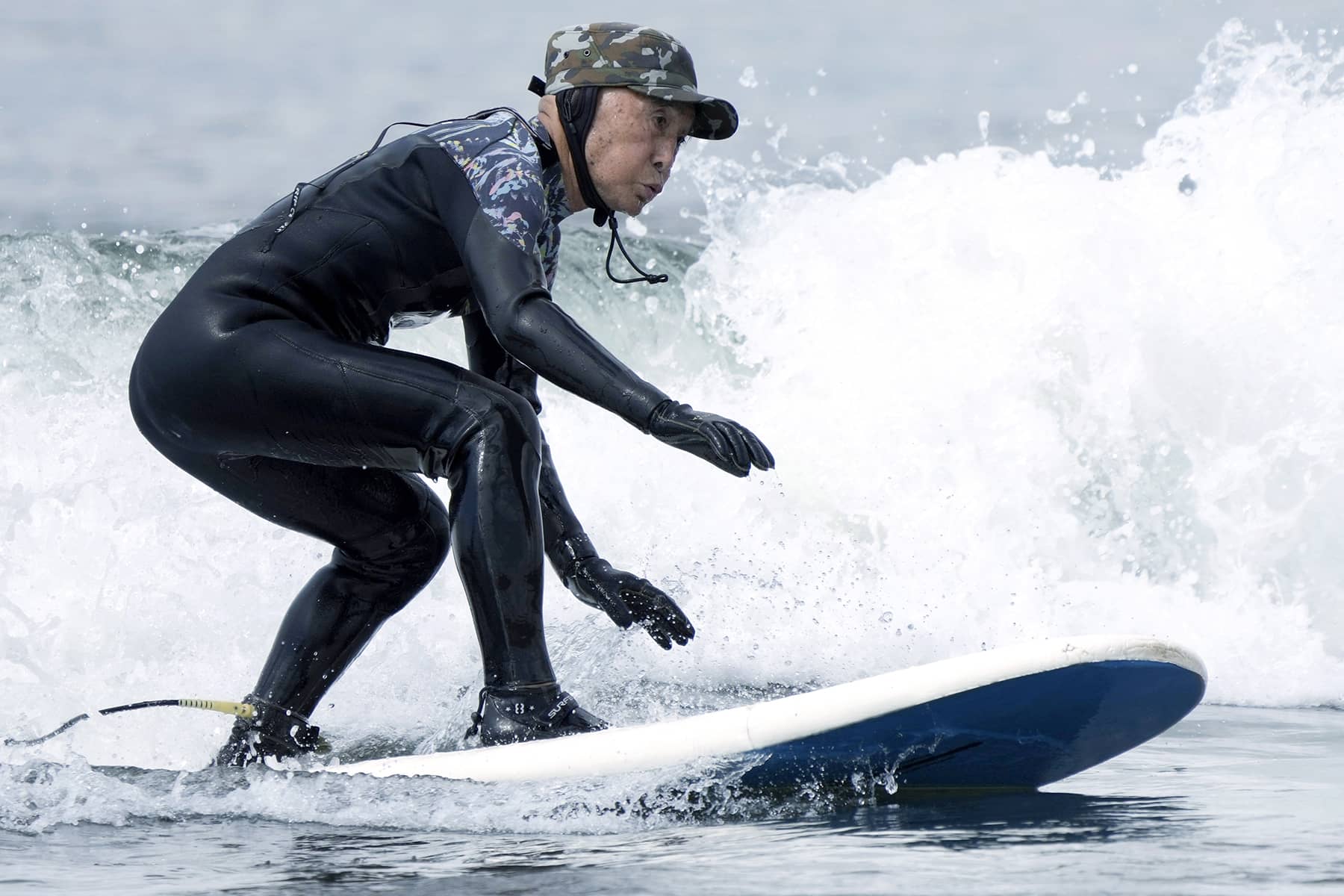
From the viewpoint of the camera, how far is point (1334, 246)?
8.96 m

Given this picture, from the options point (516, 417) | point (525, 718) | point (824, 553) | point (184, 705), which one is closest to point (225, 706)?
point (184, 705)

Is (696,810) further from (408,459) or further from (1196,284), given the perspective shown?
(1196,284)

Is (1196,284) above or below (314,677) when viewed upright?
above

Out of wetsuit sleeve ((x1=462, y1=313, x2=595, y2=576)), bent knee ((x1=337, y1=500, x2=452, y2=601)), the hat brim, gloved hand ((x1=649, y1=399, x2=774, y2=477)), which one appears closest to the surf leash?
bent knee ((x1=337, y1=500, x2=452, y2=601))

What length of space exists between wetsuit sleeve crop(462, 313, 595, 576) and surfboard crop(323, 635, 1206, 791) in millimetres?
565

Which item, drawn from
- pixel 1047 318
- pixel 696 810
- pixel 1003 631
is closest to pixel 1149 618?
pixel 1003 631

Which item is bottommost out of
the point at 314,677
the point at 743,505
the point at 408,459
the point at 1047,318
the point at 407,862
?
the point at 407,862

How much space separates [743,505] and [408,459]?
15.6ft

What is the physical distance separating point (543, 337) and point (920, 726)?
Result: 1.02m

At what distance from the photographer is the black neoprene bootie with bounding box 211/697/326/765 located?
138 inches

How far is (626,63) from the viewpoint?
10.5ft

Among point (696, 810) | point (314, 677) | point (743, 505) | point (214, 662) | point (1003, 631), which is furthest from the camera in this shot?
point (743, 505)

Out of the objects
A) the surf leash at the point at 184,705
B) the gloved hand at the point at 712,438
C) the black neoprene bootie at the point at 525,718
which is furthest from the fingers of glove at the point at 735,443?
the surf leash at the point at 184,705

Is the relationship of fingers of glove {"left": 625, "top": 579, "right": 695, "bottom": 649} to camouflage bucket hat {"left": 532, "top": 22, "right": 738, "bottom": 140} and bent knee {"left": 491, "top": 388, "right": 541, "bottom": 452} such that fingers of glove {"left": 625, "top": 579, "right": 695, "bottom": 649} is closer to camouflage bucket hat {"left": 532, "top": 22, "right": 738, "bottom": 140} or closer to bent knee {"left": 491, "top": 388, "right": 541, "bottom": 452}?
bent knee {"left": 491, "top": 388, "right": 541, "bottom": 452}
